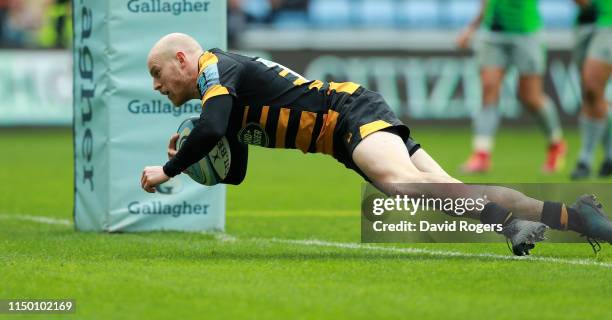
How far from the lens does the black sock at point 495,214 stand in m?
6.38

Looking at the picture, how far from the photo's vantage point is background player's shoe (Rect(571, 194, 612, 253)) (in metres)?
6.34

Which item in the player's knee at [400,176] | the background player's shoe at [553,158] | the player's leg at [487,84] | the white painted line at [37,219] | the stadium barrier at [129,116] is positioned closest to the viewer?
the player's knee at [400,176]

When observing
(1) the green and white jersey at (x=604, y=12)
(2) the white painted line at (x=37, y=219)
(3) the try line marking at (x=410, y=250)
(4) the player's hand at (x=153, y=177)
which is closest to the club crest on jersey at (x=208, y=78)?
(4) the player's hand at (x=153, y=177)

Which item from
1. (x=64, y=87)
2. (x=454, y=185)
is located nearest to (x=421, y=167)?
(x=454, y=185)

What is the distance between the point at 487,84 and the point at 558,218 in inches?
286

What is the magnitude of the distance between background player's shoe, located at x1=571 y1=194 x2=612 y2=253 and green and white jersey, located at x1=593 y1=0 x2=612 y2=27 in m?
6.67

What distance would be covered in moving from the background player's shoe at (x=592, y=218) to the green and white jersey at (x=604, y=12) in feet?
21.9

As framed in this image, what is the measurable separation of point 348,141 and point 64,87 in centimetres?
1363

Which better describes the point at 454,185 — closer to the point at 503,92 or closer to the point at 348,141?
the point at 348,141

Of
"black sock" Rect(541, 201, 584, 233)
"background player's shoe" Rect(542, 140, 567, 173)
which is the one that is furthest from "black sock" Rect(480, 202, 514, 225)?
"background player's shoe" Rect(542, 140, 567, 173)

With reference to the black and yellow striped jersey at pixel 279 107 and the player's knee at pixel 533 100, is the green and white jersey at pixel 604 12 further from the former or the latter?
the black and yellow striped jersey at pixel 279 107

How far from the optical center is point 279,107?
6656 mm

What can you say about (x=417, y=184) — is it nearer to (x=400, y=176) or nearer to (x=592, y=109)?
(x=400, y=176)

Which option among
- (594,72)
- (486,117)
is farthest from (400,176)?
(486,117)
